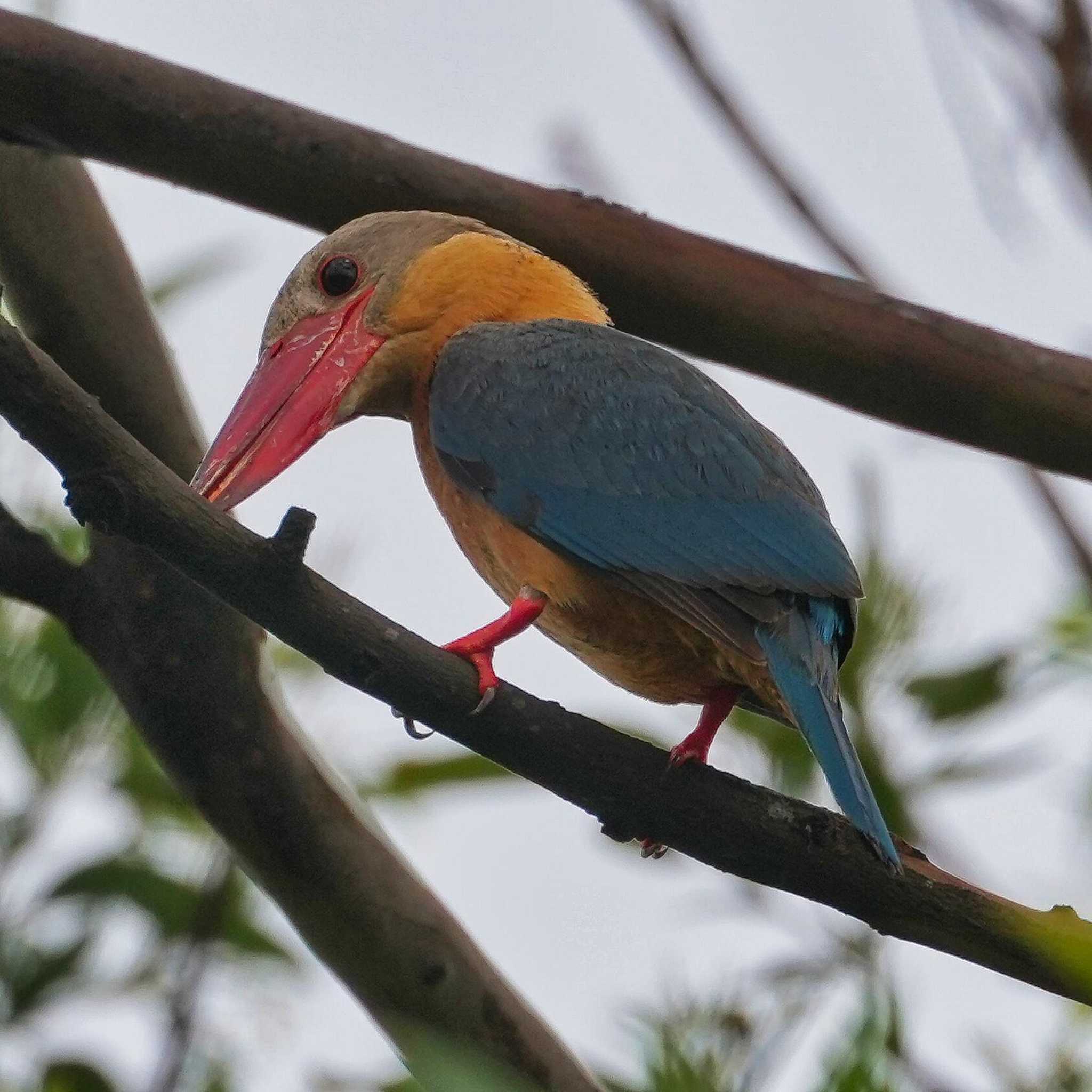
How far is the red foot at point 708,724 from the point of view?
3.09 metres

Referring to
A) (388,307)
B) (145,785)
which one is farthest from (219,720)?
(388,307)

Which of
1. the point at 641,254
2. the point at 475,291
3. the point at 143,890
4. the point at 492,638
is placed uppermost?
the point at 475,291

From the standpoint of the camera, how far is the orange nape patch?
13.0 ft

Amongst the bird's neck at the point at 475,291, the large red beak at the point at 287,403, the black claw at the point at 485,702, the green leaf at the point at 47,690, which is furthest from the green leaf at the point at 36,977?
the bird's neck at the point at 475,291

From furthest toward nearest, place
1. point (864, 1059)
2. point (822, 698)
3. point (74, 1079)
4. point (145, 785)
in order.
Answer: point (145, 785) < point (822, 698) < point (74, 1079) < point (864, 1059)

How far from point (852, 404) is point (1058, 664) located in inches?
44.7

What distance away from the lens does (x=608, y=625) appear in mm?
3363

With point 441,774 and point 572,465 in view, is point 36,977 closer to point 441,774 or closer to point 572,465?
point 441,774

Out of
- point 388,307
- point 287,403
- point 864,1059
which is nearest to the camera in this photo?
point 864,1059

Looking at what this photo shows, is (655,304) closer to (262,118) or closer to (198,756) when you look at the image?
(262,118)

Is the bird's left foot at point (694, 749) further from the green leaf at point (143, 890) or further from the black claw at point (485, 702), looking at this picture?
the green leaf at point (143, 890)

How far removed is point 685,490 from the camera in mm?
3490

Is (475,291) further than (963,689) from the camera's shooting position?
Yes

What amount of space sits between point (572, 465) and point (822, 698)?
79 centimetres
